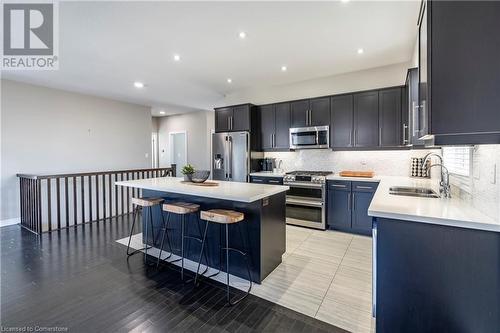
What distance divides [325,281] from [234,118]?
12.7 feet

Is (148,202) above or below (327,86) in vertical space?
below

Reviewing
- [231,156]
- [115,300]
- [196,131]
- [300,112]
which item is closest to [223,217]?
[115,300]

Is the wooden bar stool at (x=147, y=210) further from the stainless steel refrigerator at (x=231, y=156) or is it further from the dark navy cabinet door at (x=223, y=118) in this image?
the dark navy cabinet door at (x=223, y=118)

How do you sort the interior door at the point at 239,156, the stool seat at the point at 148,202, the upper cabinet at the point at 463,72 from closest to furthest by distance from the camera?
the upper cabinet at the point at 463,72 < the stool seat at the point at 148,202 < the interior door at the point at 239,156

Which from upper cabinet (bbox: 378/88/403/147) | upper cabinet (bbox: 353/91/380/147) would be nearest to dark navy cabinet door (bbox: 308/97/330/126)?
upper cabinet (bbox: 353/91/380/147)

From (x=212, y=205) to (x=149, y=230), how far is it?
54.6 inches

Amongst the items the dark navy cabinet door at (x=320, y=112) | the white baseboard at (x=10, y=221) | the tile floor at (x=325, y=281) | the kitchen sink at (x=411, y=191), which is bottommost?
the tile floor at (x=325, y=281)

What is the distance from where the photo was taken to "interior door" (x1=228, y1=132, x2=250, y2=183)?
5004 millimetres

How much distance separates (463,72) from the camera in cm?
126

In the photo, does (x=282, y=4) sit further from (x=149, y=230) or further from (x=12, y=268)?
(x=12, y=268)

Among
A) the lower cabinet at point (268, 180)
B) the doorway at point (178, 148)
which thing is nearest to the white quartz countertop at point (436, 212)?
the lower cabinet at point (268, 180)

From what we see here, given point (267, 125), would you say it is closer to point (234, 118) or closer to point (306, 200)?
point (234, 118)

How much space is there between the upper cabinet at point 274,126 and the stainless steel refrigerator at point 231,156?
43cm

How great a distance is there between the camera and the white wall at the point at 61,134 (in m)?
4.49
